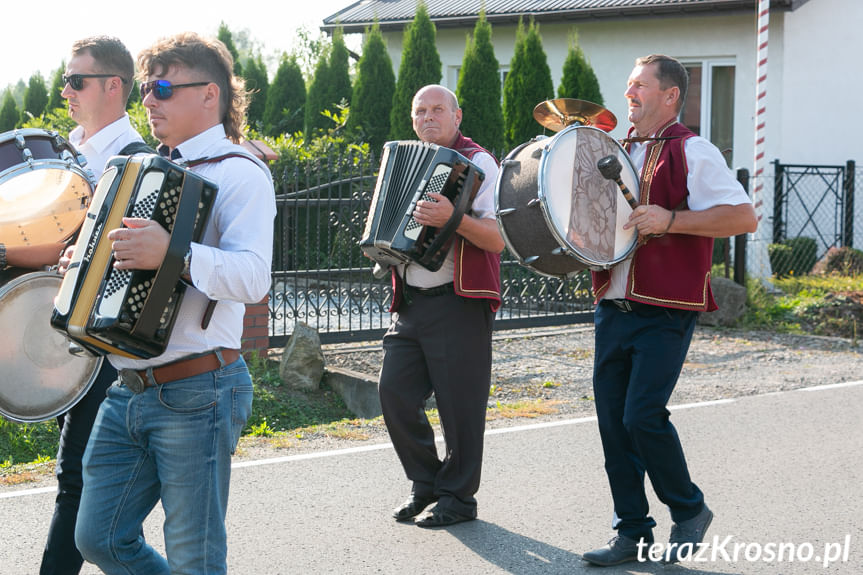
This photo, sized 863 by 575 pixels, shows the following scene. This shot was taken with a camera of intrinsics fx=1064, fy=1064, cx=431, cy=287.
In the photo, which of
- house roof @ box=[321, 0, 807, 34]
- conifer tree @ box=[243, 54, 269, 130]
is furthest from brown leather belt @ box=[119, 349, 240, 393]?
conifer tree @ box=[243, 54, 269, 130]

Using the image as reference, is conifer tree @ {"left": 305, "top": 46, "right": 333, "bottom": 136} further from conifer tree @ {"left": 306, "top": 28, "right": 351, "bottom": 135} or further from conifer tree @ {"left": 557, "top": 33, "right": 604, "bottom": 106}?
conifer tree @ {"left": 557, "top": 33, "right": 604, "bottom": 106}

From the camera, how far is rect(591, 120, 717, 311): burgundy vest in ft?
14.7

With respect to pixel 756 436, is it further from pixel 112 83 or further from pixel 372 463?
pixel 112 83

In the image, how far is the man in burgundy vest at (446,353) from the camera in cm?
515

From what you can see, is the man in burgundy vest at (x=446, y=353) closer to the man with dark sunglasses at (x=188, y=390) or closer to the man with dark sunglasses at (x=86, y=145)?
the man with dark sunglasses at (x=86, y=145)

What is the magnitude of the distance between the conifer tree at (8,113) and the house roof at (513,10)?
26.4 feet

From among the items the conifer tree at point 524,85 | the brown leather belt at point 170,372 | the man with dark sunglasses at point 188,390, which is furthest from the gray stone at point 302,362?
the conifer tree at point 524,85

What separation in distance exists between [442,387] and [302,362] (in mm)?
3522

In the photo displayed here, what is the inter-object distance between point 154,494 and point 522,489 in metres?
2.97

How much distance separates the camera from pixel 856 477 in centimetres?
614

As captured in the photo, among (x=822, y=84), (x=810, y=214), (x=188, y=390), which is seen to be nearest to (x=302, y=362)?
(x=188, y=390)

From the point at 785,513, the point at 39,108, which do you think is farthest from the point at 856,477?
the point at 39,108

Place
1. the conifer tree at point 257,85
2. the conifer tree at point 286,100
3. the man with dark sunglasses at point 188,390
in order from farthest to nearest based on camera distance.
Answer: the conifer tree at point 257,85, the conifer tree at point 286,100, the man with dark sunglasses at point 188,390

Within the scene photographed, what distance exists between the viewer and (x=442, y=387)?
205 inches
